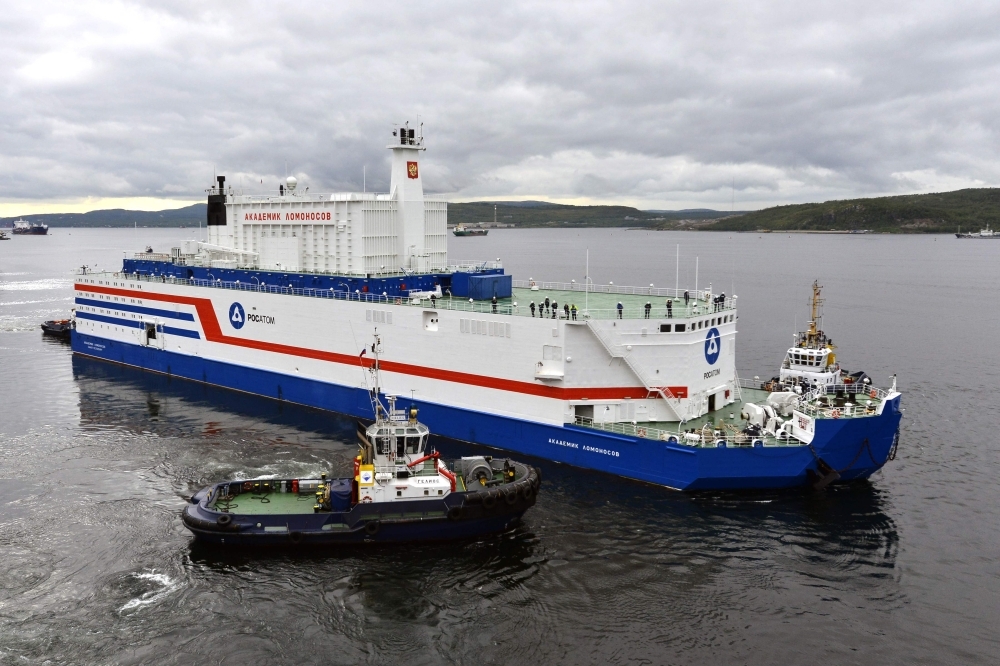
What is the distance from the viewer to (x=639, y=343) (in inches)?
1023

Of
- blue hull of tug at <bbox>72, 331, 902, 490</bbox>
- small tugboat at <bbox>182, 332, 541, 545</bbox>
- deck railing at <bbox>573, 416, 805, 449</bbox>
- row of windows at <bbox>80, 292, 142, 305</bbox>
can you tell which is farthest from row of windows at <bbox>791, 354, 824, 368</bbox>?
row of windows at <bbox>80, 292, 142, 305</bbox>

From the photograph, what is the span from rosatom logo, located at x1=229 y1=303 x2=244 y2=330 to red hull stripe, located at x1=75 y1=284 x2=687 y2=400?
34.5 inches

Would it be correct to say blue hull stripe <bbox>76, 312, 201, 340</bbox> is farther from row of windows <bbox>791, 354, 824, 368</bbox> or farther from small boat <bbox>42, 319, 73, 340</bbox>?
row of windows <bbox>791, 354, 824, 368</bbox>

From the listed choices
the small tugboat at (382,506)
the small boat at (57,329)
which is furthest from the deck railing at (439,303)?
the small boat at (57,329)

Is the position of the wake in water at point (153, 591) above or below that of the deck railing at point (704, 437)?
below

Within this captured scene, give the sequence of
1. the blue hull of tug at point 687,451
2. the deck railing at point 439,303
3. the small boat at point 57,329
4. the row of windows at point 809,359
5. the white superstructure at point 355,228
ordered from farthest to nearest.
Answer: the small boat at point 57,329
the white superstructure at point 355,228
the row of windows at point 809,359
the deck railing at point 439,303
the blue hull of tug at point 687,451

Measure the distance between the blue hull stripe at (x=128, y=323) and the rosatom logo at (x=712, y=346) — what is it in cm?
2781

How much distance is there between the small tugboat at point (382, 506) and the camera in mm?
20688

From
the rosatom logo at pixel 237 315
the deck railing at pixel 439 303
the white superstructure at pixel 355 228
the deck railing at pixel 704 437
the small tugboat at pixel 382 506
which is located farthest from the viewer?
the rosatom logo at pixel 237 315

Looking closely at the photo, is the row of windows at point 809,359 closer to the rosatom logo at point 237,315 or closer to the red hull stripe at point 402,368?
the red hull stripe at point 402,368

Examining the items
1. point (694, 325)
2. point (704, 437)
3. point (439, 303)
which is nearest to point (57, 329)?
point (439, 303)

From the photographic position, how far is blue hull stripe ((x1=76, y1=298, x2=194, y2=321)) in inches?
1617

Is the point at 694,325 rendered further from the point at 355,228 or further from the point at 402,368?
the point at 355,228

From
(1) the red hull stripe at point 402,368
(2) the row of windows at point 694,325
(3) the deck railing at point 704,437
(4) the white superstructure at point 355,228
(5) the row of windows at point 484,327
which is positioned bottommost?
(3) the deck railing at point 704,437
